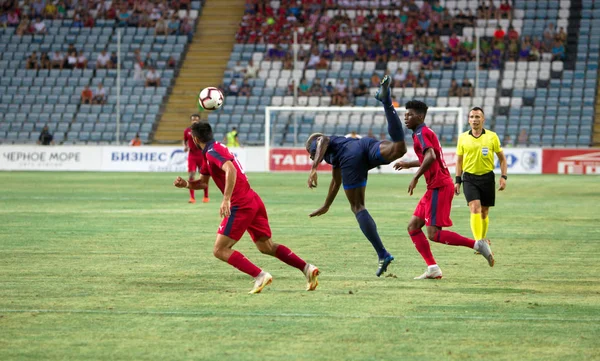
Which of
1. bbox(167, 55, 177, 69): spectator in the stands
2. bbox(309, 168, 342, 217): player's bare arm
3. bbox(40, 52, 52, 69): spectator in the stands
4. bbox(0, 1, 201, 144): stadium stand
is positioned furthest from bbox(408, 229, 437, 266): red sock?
bbox(40, 52, 52, 69): spectator in the stands

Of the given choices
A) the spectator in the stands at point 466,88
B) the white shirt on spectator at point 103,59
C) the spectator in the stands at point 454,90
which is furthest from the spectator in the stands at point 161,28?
the spectator in the stands at point 466,88

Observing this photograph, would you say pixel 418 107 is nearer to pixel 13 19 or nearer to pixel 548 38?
pixel 548 38

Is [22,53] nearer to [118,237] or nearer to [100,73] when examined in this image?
[100,73]

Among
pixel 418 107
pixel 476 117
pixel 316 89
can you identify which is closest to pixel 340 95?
pixel 316 89

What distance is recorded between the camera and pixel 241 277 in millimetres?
11477

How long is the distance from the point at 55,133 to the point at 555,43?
79.1ft

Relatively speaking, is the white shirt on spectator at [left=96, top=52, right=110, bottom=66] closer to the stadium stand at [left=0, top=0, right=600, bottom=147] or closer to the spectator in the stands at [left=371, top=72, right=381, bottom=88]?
the stadium stand at [left=0, top=0, right=600, bottom=147]

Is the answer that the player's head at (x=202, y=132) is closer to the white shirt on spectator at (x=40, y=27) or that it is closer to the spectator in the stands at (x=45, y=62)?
the spectator in the stands at (x=45, y=62)

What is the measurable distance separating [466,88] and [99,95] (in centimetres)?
1775

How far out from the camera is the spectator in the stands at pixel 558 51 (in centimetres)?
4844

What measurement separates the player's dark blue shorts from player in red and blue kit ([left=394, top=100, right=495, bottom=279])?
32cm

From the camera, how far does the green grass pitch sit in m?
7.48

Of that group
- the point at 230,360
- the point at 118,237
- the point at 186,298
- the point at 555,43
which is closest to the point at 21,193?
the point at 118,237

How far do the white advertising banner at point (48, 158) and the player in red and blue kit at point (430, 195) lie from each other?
35.0 meters
